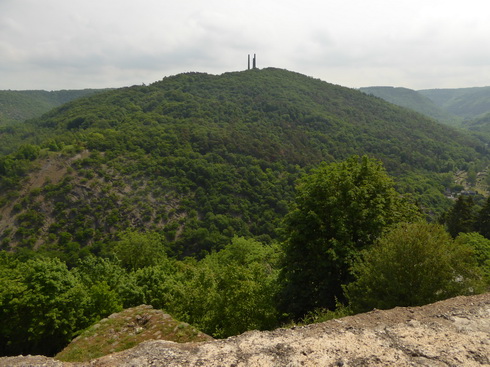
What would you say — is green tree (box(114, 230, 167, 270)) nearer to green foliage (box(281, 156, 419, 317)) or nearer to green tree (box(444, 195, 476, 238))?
green foliage (box(281, 156, 419, 317))

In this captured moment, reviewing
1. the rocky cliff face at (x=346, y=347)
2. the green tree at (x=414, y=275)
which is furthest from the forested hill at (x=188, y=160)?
the rocky cliff face at (x=346, y=347)

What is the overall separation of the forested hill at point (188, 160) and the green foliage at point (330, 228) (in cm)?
2013

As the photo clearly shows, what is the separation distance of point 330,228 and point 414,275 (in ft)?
13.5

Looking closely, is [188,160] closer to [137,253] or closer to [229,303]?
[137,253]

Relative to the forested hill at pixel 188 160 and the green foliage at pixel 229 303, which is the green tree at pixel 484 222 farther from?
the green foliage at pixel 229 303

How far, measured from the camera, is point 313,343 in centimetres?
597

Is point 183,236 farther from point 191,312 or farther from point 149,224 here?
point 191,312

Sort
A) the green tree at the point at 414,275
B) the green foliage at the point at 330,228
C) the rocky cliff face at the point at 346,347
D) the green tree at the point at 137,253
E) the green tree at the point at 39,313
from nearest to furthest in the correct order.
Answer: the rocky cliff face at the point at 346,347 → the green tree at the point at 414,275 → the green foliage at the point at 330,228 → the green tree at the point at 39,313 → the green tree at the point at 137,253

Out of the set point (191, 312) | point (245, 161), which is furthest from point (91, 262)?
point (245, 161)

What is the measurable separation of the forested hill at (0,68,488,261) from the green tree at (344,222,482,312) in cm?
2320

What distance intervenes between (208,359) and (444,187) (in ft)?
377

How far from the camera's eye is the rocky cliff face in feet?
17.9

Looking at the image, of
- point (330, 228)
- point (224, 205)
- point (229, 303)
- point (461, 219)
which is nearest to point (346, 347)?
point (229, 303)

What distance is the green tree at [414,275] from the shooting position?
352 inches
